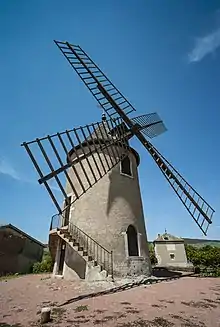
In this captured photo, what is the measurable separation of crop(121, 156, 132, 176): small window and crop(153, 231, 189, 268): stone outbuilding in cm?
2190

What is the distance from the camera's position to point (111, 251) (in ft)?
36.9

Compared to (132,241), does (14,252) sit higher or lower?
higher

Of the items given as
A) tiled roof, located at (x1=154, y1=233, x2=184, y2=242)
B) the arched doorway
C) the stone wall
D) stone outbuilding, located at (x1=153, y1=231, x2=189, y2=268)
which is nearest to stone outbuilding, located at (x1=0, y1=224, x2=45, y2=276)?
the stone wall

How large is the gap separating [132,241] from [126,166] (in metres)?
5.29

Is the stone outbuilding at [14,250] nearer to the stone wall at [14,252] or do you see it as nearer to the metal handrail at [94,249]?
the stone wall at [14,252]

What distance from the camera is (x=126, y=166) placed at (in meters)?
15.3

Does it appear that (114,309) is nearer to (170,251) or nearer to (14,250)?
(14,250)

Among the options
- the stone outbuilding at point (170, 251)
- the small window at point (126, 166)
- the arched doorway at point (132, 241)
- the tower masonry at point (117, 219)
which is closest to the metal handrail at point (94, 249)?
the tower masonry at point (117, 219)

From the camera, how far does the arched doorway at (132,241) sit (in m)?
12.4

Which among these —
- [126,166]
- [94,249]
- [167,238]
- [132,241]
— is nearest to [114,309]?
[94,249]

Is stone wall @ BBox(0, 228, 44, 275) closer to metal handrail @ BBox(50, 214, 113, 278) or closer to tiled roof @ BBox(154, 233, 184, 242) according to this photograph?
metal handrail @ BBox(50, 214, 113, 278)

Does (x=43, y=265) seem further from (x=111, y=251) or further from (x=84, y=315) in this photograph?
(x=84, y=315)

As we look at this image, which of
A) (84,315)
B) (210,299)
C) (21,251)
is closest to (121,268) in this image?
(210,299)

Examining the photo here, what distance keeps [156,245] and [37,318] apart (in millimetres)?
29977
